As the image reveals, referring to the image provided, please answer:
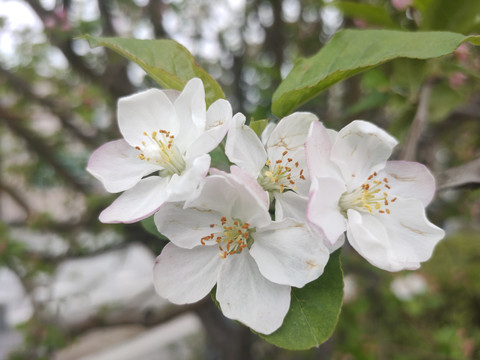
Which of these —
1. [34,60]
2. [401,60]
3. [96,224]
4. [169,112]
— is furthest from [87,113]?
[169,112]

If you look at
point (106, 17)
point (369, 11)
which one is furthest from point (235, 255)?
point (106, 17)

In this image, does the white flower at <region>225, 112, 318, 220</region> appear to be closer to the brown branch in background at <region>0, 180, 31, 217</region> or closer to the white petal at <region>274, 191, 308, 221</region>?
the white petal at <region>274, 191, 308, 221</region>

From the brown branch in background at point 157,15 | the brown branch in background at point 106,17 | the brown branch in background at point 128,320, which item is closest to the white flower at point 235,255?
the brown branch in background at point 128,320

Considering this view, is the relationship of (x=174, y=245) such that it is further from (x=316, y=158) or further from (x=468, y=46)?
(x=468, y=46)

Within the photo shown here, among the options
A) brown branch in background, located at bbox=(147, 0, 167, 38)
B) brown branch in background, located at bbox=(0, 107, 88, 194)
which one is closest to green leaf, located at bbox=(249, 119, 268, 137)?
brown branch in background, located at bbox=(0, 107, 88, 194)

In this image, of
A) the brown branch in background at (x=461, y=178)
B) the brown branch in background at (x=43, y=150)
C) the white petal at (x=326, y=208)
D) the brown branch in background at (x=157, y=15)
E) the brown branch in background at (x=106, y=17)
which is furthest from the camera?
the brown branch in background at (x=157, y=15)

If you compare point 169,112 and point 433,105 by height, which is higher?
point 169,112

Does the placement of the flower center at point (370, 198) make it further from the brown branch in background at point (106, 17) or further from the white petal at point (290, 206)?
the brown branch in background at point (106, 17)

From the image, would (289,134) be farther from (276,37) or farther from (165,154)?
(276,37)
